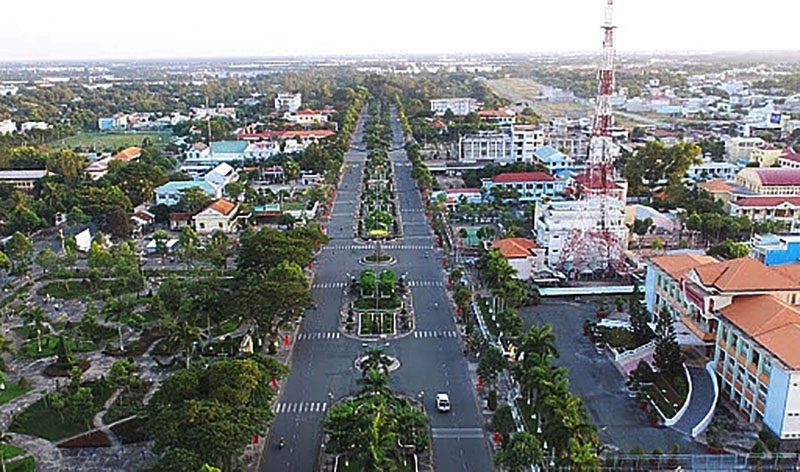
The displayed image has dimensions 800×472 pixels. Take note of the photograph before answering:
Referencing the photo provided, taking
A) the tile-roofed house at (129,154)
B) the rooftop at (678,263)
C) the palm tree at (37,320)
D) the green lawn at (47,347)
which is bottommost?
the green lawn at (47,347)

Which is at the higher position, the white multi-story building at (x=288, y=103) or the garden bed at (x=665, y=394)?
the white multi-story building at (x=288, y=103)

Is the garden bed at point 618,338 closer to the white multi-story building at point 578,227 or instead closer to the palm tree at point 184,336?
the white multi-story building at point 578,227

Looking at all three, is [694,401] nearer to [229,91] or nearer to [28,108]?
[28,108]

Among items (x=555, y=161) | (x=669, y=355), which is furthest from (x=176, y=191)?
(x=669, y=355)

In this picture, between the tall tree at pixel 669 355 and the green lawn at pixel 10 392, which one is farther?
the tall tree at pixel 669 355

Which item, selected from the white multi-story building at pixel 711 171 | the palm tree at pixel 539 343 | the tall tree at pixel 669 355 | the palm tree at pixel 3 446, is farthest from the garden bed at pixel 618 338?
the white multi-story building at pixel 711 171

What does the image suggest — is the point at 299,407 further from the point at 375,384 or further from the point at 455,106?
the point at 455,106

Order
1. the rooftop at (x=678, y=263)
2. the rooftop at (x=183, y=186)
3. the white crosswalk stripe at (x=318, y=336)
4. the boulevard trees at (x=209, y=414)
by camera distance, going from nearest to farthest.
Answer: the boulevard trees at (x=209, y=414), the rooftop at (x=678, y=263), the white crosswalk stripe at (x=318, y=336), the rooftop at (x=183, y=186)
